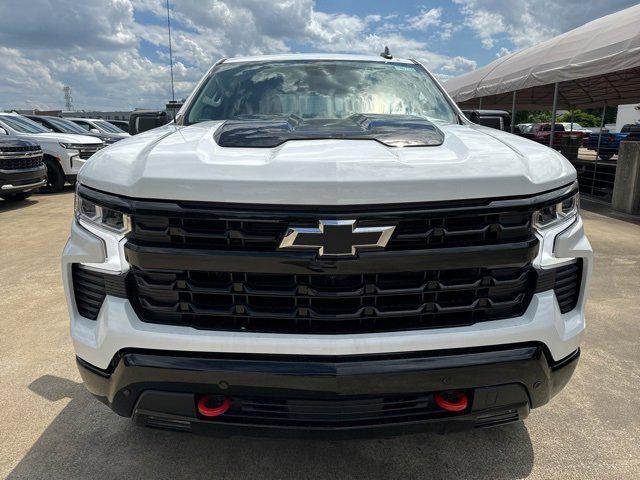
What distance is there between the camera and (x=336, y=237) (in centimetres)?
157

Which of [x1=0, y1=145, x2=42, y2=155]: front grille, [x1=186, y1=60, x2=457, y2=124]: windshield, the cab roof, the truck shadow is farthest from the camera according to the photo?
[x1=0, y1=145, x2=42, y2=155]: front grille

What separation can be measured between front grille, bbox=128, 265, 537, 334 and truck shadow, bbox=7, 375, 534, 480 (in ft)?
2.62

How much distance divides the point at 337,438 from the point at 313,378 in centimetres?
26

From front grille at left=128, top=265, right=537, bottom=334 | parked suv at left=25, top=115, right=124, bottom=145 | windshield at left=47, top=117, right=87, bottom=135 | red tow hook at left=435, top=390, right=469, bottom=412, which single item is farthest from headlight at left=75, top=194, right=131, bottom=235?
windshield at left=47, top=117, right=87, bottom=135

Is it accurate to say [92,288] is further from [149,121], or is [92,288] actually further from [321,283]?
[149,121]

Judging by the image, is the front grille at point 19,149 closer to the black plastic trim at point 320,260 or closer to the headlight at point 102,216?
the headlight at point 102,216

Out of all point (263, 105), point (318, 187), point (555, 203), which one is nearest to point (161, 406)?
point (318, 187)

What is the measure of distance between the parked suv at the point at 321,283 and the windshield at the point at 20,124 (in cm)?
1120

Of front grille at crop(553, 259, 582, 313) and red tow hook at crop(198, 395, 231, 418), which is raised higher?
front grille at crop(553, 259, 582, 313)

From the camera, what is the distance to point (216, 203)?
159 centimetres

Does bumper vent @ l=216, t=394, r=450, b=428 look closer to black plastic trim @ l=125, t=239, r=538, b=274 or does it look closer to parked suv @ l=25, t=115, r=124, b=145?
black plastic trim @ l=125, t=239, r=538, b=274

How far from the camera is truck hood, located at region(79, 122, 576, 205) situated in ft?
5.12

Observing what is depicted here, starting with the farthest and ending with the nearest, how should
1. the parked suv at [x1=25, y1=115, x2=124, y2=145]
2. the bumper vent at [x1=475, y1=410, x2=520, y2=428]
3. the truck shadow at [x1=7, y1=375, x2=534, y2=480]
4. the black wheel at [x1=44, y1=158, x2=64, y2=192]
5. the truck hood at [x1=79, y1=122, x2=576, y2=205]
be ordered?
the parked suv at [x1=25, y1=115, x2=124, y2=145] < the black wheel at [x1=44, y1=158, x2=64, y2=192] < the truck shadow at [x1=7, y1=375, x2=534, y2=480] < the bumper vent at [x1=475, y1=410, x2=520, y2=428] < the truck hood at [x1=79, y1=122, x2=576, y2=205]

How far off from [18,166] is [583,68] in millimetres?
10935
